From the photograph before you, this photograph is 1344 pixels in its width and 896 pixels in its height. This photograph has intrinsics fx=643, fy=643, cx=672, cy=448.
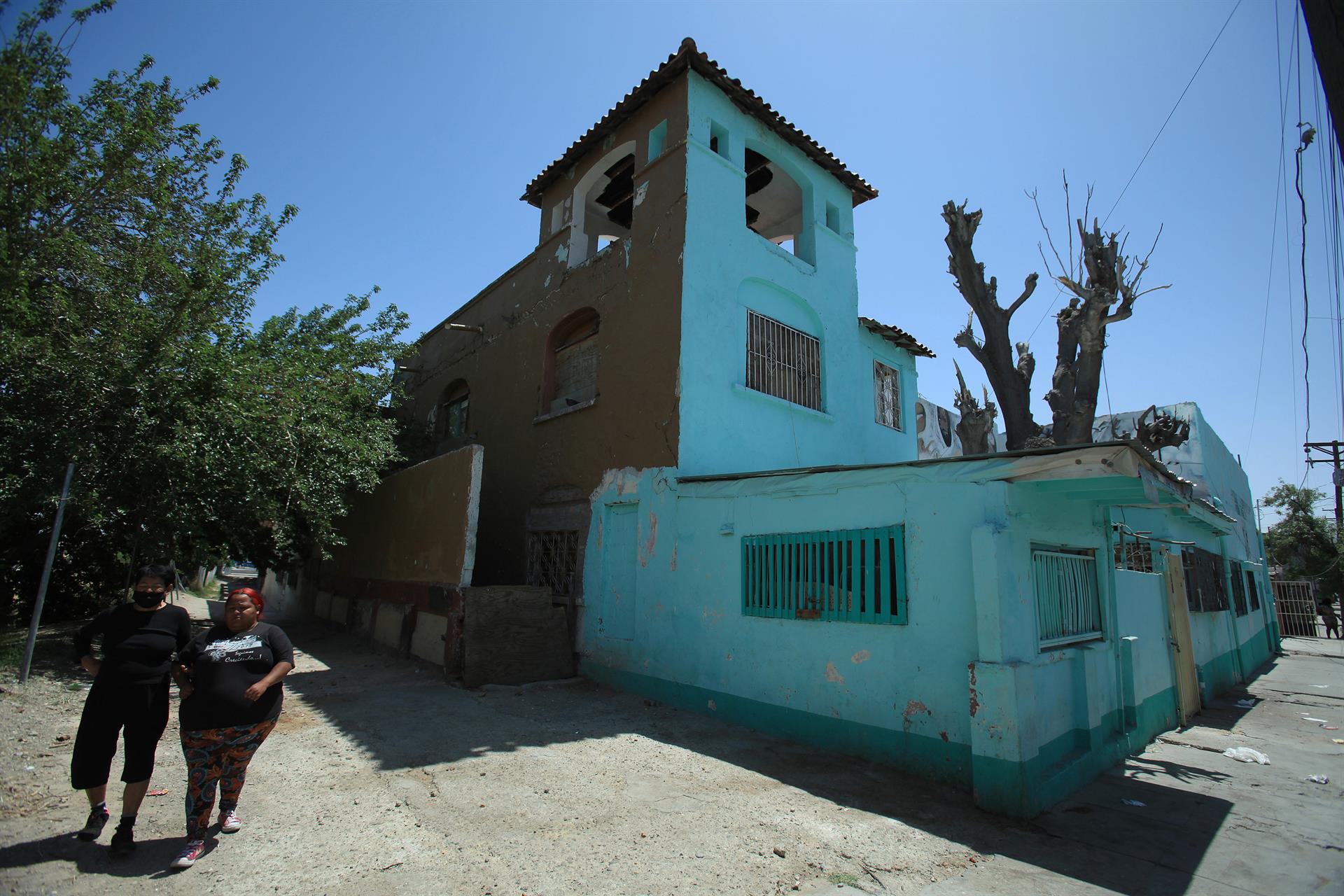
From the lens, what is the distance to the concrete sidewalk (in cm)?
390

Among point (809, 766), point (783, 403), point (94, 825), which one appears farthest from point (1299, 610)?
point (94, 825)

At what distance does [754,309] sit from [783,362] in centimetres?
100

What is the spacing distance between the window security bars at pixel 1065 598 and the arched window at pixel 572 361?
22.8 feet

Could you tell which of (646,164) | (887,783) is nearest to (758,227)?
(646,164)

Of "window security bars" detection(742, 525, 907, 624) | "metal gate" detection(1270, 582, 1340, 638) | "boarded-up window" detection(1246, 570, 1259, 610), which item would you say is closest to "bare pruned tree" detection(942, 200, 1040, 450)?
"window security bars" detection(742, 525, 907, 624)

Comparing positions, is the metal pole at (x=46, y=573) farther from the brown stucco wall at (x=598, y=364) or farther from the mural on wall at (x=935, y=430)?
the mural on wall at (x=935, y=430)

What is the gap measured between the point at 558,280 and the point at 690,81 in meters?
3.94

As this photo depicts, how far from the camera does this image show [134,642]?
383cm

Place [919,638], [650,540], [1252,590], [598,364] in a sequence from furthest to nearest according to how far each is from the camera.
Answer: [1252,590], [598,364], [650,540], [919,638]

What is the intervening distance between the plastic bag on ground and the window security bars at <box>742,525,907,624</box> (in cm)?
467

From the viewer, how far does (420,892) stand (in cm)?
340

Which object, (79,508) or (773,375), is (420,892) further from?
(773,375)

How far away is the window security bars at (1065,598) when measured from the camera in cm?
597

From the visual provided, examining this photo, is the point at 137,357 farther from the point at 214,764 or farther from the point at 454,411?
the point at 454,411
